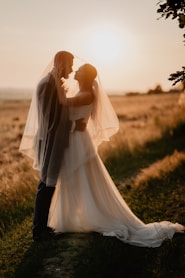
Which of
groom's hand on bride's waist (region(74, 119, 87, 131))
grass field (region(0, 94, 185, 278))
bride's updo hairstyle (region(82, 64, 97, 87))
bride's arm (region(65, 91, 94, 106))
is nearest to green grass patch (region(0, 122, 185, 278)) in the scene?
grass field (region(0, 94, 185, 278))

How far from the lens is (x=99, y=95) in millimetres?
7070

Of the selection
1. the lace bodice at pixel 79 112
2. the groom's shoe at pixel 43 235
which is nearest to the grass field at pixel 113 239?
the groom's shoe at pixel 43 235

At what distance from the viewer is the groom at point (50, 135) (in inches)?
255

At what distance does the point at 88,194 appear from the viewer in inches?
271

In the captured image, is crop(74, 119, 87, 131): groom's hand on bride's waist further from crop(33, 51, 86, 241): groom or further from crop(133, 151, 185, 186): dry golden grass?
crop(133, 151, 185, 186): dry golden grass

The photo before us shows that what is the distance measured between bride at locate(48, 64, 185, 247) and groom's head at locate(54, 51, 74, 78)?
A: 0.18 m

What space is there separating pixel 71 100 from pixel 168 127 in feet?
30.8

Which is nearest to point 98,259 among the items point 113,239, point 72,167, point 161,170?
point 113,239

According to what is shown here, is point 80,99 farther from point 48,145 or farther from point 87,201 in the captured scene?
point 87,201

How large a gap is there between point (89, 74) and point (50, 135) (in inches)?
38.7

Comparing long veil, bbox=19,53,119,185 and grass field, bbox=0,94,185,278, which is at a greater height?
long veil, bbox=19,53,119,185

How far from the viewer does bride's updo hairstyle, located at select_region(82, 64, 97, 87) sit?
6723mm

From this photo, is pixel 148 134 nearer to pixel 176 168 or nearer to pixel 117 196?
pixel 176 168

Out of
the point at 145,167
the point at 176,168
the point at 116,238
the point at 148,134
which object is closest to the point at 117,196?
the point at 116,238
